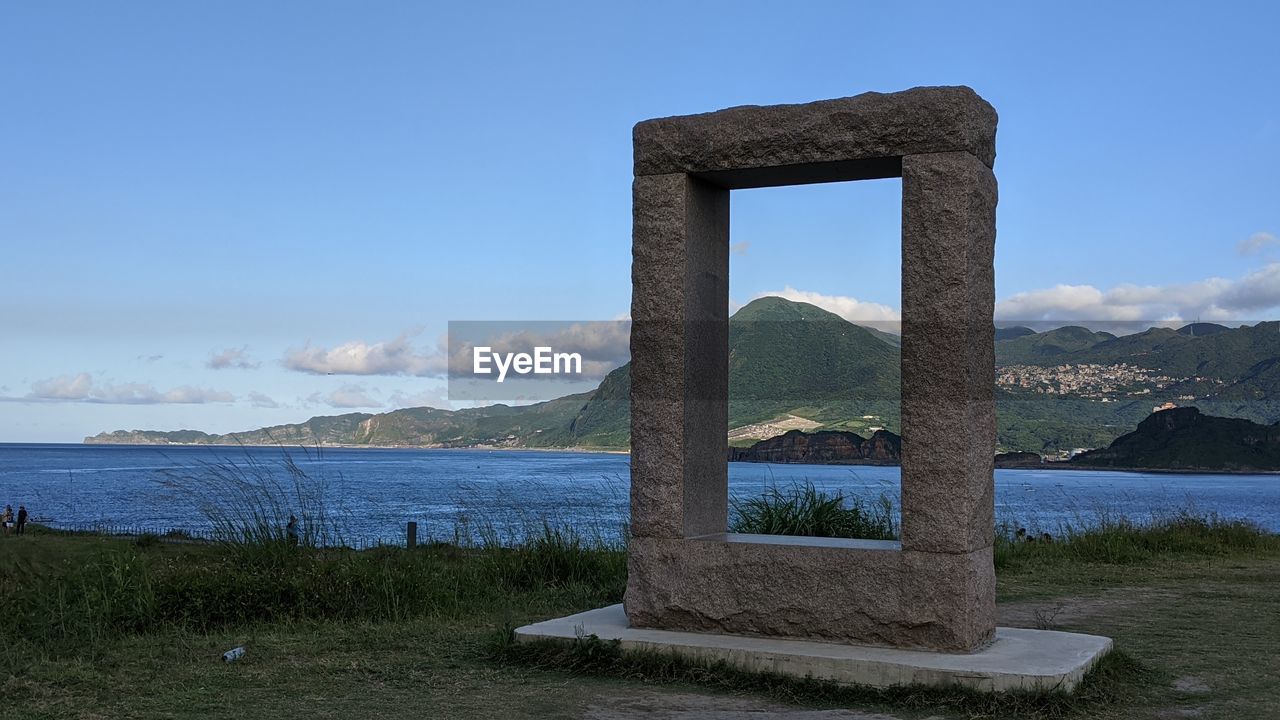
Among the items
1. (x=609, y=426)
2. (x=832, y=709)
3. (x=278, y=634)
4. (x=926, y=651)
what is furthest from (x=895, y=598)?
(x=609, y=426)

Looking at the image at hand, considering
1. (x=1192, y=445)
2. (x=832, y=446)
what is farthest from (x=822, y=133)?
(x=1192, y=445)

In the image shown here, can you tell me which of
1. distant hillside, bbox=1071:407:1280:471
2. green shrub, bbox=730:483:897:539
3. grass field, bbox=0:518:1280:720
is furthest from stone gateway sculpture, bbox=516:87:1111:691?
distant hillside, bbox=1071:407:1280:471

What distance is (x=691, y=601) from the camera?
5.86m

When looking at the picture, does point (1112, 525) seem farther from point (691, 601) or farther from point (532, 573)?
point (691, 601)

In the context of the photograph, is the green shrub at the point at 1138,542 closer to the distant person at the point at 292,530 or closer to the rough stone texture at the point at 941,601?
the rough stone texture at the point at 941,601

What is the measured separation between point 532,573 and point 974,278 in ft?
14.6

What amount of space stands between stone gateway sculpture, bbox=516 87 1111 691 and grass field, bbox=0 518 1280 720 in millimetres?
227

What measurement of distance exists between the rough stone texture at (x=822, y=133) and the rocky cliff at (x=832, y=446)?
54.6 metres

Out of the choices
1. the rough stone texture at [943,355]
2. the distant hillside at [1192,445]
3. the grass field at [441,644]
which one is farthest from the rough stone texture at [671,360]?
the distant hillside at [1192,445]

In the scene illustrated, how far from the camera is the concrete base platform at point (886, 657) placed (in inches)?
195

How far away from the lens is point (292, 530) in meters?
7.45

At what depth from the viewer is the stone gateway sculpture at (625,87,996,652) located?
5410 mm

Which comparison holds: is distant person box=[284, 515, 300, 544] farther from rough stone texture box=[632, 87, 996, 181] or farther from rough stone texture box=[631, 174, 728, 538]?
rough stone texture box=[632, 87, 996, 181]

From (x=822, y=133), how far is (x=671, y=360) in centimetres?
143
